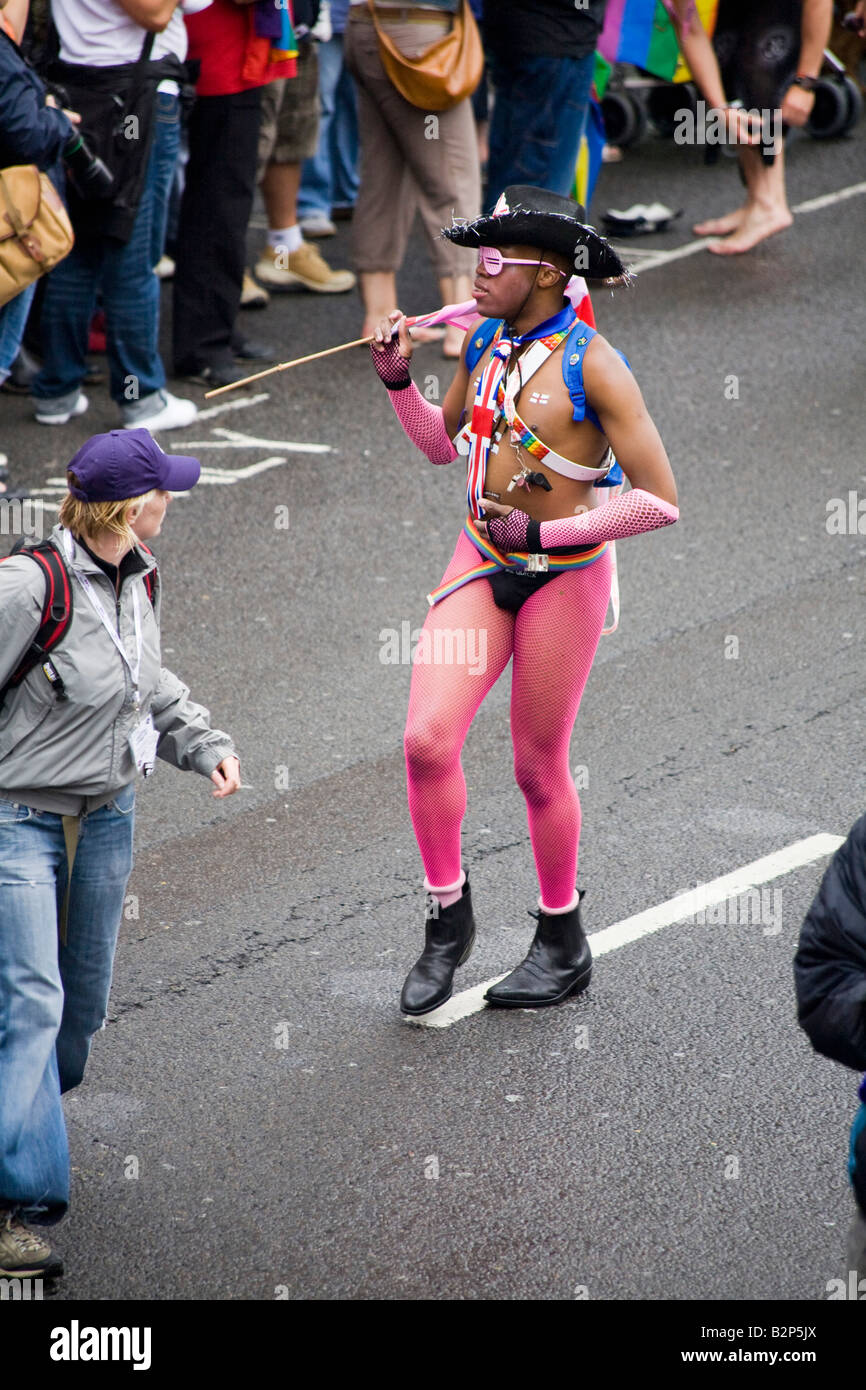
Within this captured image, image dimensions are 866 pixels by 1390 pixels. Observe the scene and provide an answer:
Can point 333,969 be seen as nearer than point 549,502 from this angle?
No

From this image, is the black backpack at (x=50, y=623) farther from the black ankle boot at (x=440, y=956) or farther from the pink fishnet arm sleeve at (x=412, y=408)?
the black ankle boot at (x=440, y=956)

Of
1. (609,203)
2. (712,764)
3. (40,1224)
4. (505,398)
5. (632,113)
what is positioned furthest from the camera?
(632,113)

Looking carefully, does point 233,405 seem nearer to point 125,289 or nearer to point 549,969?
point 125,289

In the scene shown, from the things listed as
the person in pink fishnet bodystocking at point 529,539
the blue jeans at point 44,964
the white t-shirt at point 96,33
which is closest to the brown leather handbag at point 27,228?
the white t-shirt at point 96,33

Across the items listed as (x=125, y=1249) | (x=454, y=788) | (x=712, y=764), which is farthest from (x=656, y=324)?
(x=125, y=1249)

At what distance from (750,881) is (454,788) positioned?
4.04ft

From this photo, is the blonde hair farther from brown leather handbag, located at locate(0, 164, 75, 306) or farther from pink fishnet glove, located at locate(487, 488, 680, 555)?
brown leather handbag, located at locate(0, 164, 75, 306)

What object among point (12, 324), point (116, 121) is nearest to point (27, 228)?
point (12, 324)

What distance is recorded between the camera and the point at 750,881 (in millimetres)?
5500

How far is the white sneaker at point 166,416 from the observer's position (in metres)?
9.00

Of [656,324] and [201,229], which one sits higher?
[201,229]

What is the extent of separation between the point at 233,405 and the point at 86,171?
1.76 m

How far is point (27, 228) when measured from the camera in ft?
24.3

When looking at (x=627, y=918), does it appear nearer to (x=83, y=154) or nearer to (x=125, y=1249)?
(x=125, y=1249)
